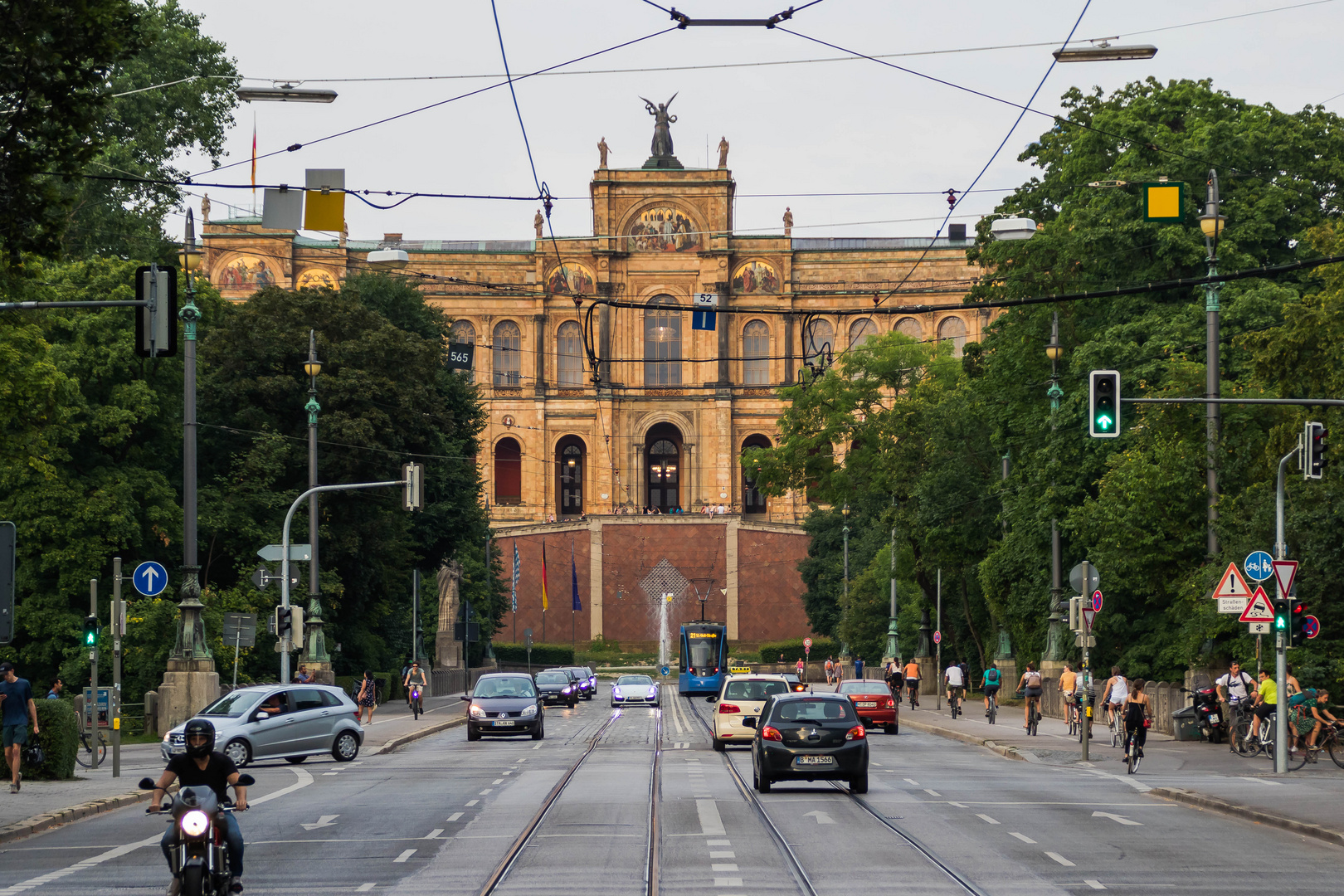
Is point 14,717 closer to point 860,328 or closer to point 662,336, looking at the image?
point 662,336

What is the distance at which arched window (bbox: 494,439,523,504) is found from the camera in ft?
357

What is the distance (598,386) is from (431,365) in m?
48.9

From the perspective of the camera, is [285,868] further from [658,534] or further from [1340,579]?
[658,534]

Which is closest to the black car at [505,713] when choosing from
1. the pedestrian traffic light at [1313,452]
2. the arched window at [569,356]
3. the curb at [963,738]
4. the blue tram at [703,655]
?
the curb at [963,738]

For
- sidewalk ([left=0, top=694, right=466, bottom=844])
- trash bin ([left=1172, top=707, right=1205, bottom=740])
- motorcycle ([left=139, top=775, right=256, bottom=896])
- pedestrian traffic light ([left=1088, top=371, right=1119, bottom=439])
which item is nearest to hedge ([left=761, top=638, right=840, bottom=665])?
sidewalk ([left=0, top=694, right=466, bottom=844])

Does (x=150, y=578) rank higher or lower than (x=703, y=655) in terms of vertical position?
higher

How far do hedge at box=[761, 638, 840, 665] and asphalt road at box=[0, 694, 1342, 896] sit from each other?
66.8 meters

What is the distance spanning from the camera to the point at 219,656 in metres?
43.2

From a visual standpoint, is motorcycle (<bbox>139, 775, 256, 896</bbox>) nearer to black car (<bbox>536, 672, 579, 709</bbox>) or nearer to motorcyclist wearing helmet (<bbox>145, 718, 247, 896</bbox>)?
motorcyclist wearing helmet (<bbox>145, 718, 247, 896</bbox>)

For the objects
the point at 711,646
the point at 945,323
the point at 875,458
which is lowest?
the point at 711,646

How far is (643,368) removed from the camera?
10731 centimetres

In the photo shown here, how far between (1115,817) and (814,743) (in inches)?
169

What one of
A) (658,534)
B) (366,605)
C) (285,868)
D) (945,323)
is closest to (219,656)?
(366,605)

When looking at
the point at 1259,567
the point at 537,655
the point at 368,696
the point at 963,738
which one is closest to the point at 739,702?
the point at 963,738
